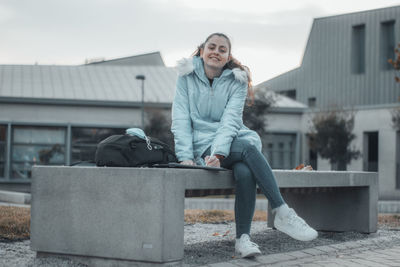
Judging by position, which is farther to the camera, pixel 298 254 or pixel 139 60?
pixel 139 60

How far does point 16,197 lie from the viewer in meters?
18.6

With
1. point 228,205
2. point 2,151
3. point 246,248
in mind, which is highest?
point 2,151

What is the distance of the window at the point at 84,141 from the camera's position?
103 ft

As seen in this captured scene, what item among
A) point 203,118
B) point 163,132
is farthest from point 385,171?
point 203,118

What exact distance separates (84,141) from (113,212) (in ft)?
90.9

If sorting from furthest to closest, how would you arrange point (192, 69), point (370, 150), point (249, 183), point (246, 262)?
point (370, 150)
point (192, 69)
point (249, 183)
point (246, 262)

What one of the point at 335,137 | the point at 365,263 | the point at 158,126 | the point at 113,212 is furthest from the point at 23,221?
the point at 335,137

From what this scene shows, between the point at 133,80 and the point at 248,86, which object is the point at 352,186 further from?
the point at 133,80

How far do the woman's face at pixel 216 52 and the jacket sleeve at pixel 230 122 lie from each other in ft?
0.79

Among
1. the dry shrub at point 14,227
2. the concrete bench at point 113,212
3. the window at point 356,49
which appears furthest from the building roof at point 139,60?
the concrete bench at point 113,212

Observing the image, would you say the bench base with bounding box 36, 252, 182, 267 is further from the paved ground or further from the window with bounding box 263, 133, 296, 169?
the window with bounding box 263, 133, 296, 169

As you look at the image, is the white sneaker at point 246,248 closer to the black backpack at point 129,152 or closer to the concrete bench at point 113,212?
the concrete bench at point 113,212

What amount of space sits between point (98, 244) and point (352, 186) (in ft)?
11.2

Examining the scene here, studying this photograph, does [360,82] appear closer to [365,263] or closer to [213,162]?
[365,263]
